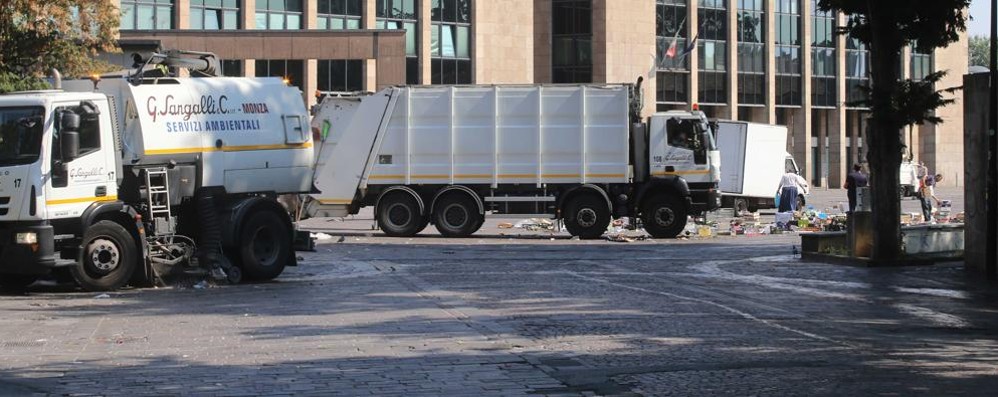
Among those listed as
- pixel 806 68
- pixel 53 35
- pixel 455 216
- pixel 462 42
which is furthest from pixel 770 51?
pixel 53 35

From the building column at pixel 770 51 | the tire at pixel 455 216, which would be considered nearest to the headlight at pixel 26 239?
the tire at pixel 455 216

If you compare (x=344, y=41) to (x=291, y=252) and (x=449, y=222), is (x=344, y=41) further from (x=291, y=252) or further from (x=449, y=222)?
(x=291, y=252)

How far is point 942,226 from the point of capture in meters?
22.1

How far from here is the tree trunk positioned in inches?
813

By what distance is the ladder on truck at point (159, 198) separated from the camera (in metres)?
17.2

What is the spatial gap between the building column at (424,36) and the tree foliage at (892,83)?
44.7 metres

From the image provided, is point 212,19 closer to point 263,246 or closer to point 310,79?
point 310,79

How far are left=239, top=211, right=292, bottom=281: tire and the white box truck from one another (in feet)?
76.4

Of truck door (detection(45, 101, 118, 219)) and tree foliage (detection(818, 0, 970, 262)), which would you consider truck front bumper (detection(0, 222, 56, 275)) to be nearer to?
truck door (detection(45, 101, 118, 219))

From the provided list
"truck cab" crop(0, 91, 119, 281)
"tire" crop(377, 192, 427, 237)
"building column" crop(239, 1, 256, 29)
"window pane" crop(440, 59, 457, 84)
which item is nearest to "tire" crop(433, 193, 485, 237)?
"tire" crop(377, 192, 427, 237)

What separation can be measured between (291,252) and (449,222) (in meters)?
10.9

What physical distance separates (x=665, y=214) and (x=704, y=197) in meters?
1.39

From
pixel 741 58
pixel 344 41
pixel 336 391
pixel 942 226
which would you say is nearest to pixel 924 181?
pixel 942 226

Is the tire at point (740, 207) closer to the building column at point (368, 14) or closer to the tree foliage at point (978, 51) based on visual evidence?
the building column at point (368, 14)
